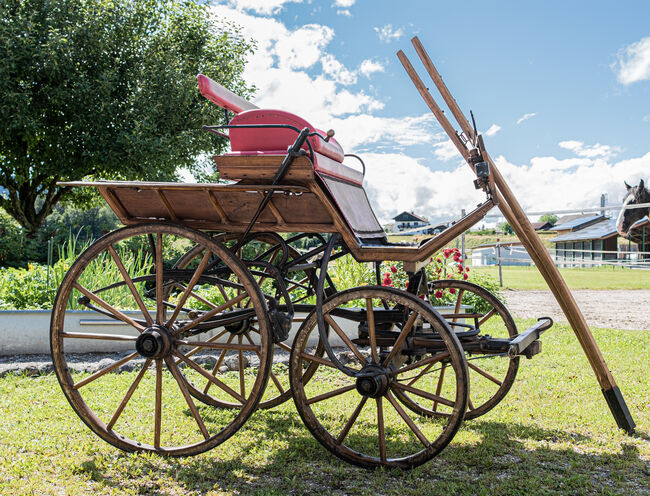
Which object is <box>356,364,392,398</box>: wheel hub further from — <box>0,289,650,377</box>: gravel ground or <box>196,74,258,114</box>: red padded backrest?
<box>0,289,650,377</box>: gravel ground

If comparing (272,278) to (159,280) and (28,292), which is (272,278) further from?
(28,292)

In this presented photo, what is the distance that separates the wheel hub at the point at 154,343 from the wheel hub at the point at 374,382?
3.37ft

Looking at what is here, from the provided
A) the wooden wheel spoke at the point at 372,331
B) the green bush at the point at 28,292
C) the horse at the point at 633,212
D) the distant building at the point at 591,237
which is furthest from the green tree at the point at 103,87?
the distant building at the point at 591,237

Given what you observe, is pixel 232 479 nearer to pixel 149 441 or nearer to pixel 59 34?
pixel 149 441

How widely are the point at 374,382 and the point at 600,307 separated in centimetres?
887

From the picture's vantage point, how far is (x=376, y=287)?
8.84 feet

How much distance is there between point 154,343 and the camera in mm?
2928

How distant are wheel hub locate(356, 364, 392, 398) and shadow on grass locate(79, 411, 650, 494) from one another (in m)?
0.39

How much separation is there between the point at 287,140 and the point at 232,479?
5.66 feet

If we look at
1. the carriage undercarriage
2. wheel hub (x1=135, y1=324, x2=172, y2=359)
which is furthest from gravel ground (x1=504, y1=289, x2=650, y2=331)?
wheel hub (x1=135, y1=324, x2=172, y2=359)

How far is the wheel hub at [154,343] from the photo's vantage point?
2926 millimetres

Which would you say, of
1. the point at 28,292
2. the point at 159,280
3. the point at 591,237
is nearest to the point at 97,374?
the point at 159,280

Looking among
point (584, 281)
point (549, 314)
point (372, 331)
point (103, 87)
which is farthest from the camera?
point (584, 281)

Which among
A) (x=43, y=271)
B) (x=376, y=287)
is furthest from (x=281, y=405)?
(x=43, y=271)
